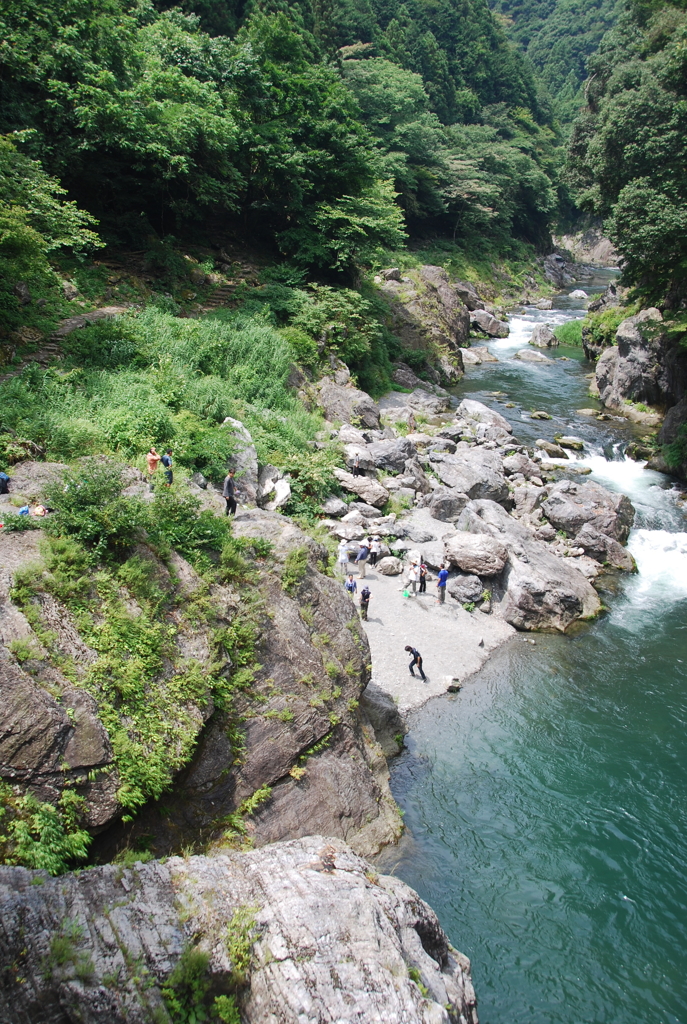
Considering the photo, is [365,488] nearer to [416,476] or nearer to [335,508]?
[335,508]

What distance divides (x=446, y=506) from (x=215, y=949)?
18090mm

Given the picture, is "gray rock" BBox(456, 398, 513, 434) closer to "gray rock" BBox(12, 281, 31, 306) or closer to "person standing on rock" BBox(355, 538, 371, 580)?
"person standing on rock" BBox(355, 538, 371, 580)

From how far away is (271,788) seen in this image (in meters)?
10.3

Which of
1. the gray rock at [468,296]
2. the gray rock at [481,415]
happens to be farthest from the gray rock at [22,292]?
the gray rock at [468,296]

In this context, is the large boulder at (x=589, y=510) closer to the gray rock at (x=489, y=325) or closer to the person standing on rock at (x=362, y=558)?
the person standing on rock at (x=362, y=558)

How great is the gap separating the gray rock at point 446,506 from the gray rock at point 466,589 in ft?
13.5

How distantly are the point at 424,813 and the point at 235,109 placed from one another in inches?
1336

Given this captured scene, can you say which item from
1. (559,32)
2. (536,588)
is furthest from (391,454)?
(559,32)

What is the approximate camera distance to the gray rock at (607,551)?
2217 cm

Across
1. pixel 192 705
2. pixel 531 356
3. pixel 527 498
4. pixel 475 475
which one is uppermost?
pixel 531 356

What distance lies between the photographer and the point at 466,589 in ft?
63.6

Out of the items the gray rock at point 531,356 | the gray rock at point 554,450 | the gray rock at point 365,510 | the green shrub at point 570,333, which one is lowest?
the gray rock at point 365,510

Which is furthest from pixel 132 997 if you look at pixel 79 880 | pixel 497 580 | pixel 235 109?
pixel 235 109

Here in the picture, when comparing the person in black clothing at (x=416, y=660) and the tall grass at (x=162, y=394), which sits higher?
the tall grass at (x=162, y=394)
